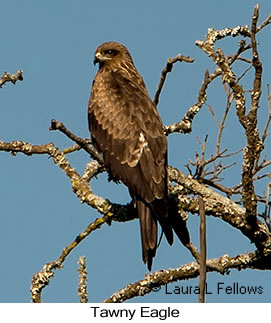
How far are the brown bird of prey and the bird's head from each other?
21 centimetres

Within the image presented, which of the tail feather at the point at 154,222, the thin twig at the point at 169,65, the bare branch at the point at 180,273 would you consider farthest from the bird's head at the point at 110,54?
the bare branch at the point at 180,273

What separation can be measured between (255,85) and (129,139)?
220 centimetres

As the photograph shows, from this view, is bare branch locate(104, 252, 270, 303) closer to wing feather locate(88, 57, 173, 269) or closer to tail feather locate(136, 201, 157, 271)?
wing feather locate(88, 57, 173, 269)

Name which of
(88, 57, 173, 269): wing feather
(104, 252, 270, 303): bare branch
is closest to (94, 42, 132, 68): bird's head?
(88, 57, 173, 269): wing feather

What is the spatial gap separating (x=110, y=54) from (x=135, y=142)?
1957mm

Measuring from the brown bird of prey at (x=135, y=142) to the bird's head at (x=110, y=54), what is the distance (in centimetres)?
21

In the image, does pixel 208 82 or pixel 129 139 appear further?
pixel 129 139

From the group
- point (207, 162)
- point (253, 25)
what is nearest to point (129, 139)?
point (207, 162)

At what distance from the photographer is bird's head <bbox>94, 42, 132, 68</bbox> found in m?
9.06

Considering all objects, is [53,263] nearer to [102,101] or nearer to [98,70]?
[102,101]

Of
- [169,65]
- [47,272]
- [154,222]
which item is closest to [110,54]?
[169,65]

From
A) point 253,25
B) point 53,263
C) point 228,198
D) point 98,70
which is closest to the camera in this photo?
point 253,25

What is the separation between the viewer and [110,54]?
916 cm

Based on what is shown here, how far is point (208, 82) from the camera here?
7.05 m
